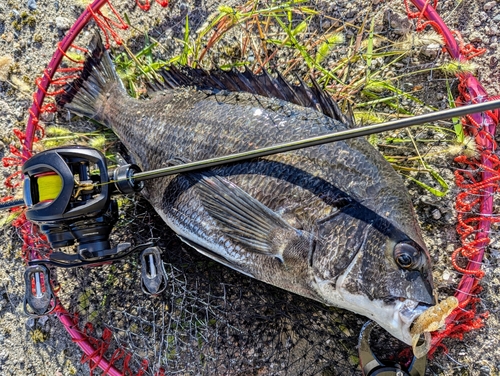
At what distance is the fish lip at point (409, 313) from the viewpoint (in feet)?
5.30

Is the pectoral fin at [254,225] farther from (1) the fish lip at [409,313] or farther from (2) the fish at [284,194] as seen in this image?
(1) the fish lip at [409,313]

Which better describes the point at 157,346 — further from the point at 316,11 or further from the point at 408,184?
the point at 316,11

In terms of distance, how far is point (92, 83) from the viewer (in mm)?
2486

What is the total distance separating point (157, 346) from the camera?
99.6 inches

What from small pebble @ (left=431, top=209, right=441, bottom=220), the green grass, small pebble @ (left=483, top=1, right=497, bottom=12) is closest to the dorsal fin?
the green grass

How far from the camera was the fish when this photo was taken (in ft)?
5.60

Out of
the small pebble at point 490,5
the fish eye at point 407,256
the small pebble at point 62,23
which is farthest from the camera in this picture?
the small pebble at point 62,23

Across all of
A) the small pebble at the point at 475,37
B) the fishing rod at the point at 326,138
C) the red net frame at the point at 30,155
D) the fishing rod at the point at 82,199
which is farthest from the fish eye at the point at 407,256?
the red net frame at the point at 30,155

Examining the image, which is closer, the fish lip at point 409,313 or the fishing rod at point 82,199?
the fish lip at point 409,313

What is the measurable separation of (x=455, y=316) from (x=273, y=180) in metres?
1.16

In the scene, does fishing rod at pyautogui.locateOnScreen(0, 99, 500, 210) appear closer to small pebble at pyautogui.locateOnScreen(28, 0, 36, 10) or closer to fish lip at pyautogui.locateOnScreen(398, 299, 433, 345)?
fish lip at pyautogui.locateOnScreen(398, 299, 433, 345)

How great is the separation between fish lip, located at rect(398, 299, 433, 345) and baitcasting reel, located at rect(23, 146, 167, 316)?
3.73 ft

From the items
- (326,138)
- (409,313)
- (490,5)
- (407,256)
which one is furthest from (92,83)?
(490,5)

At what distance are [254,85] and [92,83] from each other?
1035mm
